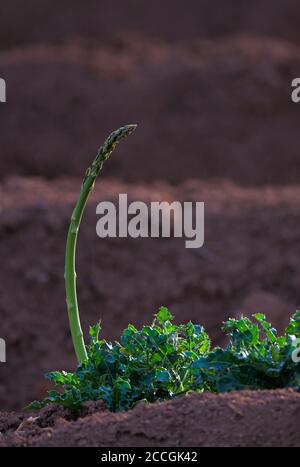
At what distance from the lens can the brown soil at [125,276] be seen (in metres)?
7.55

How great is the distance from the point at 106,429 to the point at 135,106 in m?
8.93

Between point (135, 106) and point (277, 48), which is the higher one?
point (277, 48)

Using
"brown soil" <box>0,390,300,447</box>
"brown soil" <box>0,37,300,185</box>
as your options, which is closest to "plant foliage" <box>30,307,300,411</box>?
"brown soil" <box>0,390,300,447</box>

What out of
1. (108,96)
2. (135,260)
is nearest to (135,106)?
(108,96)

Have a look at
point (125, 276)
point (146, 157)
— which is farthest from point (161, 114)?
point (125, 276)

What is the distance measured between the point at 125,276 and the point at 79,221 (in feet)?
13.6

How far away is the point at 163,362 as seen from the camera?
3.80 metres

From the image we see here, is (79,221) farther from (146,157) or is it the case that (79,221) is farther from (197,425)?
(146,157)

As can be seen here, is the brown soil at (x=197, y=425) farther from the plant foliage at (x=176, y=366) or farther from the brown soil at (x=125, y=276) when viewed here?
the brown soil at (x=125, y=276)

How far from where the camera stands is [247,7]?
16.1m

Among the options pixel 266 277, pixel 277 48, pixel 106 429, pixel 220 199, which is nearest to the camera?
pixel 106 429

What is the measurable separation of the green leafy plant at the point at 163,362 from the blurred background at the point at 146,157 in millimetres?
3466
